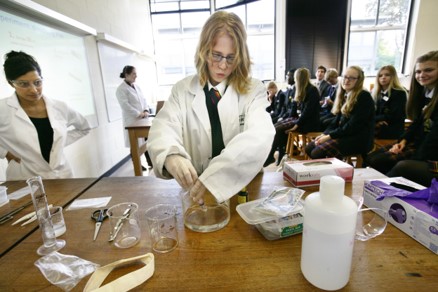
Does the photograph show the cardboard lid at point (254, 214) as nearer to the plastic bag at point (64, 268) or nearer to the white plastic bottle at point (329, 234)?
the white plastic bottle at point (329, 234)

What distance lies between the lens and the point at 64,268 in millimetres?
563

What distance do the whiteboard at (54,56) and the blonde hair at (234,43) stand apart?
1.75 meters

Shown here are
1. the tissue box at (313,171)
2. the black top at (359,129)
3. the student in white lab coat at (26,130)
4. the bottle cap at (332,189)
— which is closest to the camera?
the bottle cap at (332,189)

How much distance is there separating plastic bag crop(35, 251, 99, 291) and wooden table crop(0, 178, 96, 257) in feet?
0.52

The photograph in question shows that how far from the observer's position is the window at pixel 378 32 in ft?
17.3

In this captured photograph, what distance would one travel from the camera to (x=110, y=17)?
3.67 meters

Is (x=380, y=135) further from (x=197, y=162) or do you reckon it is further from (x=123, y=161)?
(x=123, y=161)

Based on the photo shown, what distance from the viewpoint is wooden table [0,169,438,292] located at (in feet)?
1.62

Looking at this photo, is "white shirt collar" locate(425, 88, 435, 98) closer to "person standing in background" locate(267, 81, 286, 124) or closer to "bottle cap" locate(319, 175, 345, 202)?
"bottle cap" locate(319, 175, 345, 202)

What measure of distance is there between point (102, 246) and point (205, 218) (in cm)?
29

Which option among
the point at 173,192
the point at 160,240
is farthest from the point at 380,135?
the point at 160,240

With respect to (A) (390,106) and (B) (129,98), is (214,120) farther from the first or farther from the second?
(B) (129,98)

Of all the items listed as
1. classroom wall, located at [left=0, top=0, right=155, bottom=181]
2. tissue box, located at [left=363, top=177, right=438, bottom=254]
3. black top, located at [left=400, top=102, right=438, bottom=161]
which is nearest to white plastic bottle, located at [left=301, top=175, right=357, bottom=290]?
tissue box, located at [left=363, top=177, right=438, bottom=254]

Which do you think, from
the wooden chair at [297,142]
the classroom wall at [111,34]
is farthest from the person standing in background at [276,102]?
the classroom wall at [111,34]
